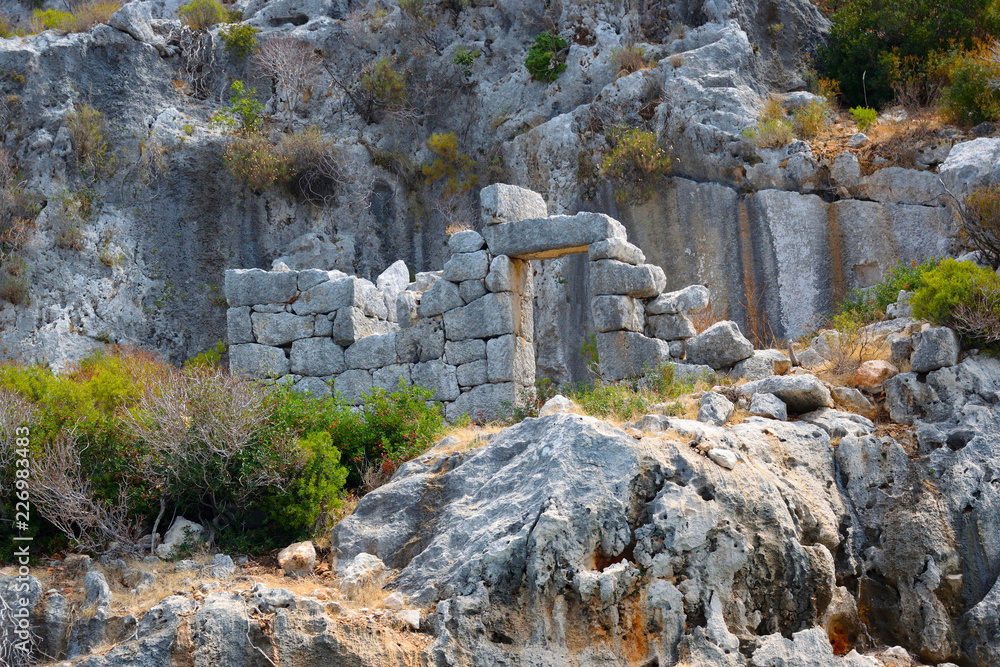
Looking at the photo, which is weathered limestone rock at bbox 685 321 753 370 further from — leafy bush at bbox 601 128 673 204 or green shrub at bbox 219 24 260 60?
green shrub at bbox 219 24 260 60

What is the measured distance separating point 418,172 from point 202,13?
6806mm

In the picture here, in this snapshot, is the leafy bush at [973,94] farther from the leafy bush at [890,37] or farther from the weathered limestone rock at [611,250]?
the weathered limestone rock at [611,250]

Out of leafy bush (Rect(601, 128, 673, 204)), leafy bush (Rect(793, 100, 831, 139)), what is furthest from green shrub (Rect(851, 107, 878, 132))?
leafy bush (Rect(601, 128, 673, 204))

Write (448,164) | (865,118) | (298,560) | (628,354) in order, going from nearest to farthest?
1. (298,560)
2. (628,354)
3. (865,118)
4. (448,164)

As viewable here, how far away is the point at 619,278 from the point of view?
11.3m

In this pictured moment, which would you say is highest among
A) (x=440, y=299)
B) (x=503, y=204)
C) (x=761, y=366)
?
(x=503, y=204)

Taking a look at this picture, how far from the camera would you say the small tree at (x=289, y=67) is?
776 inches

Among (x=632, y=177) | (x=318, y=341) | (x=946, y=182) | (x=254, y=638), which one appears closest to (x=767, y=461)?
(x=254, y=638)

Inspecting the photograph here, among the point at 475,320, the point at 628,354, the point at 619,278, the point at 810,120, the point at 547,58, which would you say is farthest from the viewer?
the point at 547,58

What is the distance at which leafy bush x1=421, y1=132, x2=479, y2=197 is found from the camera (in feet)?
61.9

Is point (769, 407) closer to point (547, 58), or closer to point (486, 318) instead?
point (486, 318)

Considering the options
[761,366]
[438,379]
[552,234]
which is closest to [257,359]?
[438,379]

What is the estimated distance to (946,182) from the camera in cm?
1120

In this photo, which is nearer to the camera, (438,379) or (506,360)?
(506,360)
